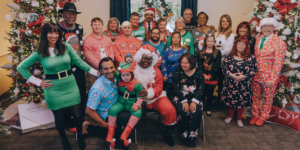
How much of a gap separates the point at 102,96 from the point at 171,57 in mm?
1398

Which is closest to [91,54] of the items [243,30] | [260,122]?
[243,30]

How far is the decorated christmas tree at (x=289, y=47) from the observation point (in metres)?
3.29

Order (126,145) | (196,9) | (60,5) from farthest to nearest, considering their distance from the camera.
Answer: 1. (196,9)
2. (60,5)
3. (126,145)

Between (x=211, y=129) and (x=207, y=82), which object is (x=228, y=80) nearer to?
(x=207, y=82)

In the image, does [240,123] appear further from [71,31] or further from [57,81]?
[71,31]

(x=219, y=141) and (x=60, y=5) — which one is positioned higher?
(x=60, y=5)

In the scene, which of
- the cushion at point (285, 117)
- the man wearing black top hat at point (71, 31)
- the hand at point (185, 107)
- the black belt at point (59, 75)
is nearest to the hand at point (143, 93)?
the hand at point (185, 107)

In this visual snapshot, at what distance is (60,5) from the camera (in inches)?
122

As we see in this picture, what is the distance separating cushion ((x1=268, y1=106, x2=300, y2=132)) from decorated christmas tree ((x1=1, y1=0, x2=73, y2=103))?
165 inches

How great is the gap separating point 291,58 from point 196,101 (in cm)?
209

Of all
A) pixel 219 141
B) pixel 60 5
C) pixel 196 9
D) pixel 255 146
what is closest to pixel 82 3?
pixel 60 5

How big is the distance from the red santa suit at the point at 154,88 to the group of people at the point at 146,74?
0.05 ft

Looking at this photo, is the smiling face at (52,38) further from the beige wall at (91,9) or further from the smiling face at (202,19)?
the beige wall at (91,9)

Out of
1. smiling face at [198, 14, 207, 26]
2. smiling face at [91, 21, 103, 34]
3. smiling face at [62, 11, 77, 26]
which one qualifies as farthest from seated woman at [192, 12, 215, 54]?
smiling face at [62, 11, 77, 26]
